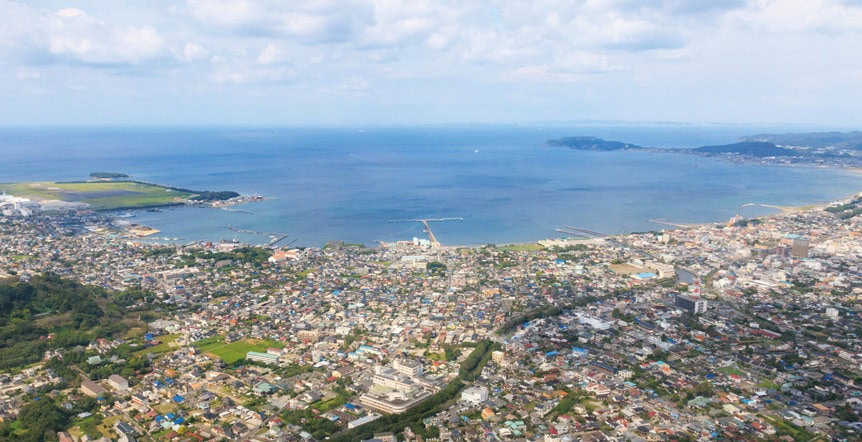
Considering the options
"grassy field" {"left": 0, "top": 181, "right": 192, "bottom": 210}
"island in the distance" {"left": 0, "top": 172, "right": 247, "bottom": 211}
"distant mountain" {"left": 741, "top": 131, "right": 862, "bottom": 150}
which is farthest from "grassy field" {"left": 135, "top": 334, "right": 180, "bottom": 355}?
"distant mountain" {"left": 741, "top": 131, "right": 862, "bottom": 150}

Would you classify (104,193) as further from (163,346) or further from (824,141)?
(824,141)

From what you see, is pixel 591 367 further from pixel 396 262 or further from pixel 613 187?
pixel 613 187

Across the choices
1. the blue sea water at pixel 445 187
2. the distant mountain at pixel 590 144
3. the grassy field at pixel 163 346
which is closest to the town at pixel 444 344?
the grassy field at pixel 163 346

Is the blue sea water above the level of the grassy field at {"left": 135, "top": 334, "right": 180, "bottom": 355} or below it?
above

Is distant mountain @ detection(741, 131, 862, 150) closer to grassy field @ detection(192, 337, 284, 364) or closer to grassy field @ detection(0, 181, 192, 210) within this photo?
grassy field @ detection(0, 181, 192, 210)

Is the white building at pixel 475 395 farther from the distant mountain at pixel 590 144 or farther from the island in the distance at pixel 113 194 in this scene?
the distant mountain at pixel 590 144

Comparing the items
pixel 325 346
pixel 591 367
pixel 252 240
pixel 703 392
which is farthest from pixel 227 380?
pixel 252 240
